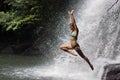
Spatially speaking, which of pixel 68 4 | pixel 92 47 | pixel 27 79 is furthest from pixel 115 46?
pixel 68 4

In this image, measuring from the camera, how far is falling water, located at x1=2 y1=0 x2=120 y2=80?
16.5m

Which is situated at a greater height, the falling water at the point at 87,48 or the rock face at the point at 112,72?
the falling water at the point at 87,48

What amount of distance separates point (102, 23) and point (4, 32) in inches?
387

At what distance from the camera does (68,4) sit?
27.3m

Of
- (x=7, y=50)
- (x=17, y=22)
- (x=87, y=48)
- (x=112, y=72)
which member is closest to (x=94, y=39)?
(x=87, y=48)

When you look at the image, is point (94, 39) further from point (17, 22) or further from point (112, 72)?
point (112, 72)

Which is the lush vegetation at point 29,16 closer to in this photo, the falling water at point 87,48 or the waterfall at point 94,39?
the falling water at point 87,48

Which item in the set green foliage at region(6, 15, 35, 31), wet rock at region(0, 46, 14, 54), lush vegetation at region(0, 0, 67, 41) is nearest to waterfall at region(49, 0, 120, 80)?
lush vegetation at region(0, 0, 67, 41)

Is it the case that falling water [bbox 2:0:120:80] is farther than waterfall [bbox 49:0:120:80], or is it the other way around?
waterfall [bbox 49:0:120:80]

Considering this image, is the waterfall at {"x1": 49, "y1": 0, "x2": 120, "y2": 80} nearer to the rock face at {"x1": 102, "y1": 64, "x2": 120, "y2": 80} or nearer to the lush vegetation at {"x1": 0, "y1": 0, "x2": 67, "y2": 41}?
the lush vegetation at {"x1": 0, "y1": 0, "x2": 67, "y2": 41}

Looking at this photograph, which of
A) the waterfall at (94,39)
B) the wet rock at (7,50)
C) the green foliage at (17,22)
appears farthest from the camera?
the green foliage at (17,22)

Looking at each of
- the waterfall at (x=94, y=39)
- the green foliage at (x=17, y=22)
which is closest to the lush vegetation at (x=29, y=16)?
the green foliage at (x=17, y=22)

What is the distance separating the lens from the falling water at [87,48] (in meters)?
16.5

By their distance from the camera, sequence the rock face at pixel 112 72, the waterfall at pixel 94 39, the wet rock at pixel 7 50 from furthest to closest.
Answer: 1. the wet rock at pixel 7 50
2. the waterfall at pixel 94 39
3. the rock face at pixel 112 72
